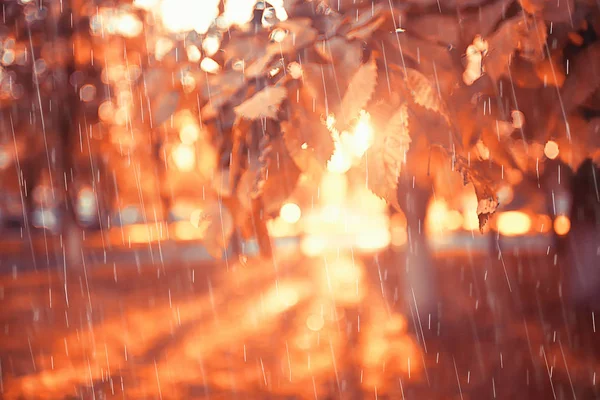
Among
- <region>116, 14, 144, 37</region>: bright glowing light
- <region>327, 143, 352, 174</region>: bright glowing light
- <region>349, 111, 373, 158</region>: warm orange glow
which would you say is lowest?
<region>327, 143, 352, 174</region>: bright glowing light

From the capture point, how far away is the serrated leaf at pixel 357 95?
64.1 inches

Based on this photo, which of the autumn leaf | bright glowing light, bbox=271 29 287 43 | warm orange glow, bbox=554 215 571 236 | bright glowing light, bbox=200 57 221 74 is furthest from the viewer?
warm orange glow, bbox=554 215 571 236

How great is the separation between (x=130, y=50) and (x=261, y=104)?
2052 mm

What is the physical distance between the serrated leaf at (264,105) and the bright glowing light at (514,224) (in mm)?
14543

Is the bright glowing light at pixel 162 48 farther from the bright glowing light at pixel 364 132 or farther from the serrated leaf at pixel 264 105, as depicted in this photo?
the bright glowing light at pixel 364 132

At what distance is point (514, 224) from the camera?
19.2 m

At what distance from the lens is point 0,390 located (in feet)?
17.7

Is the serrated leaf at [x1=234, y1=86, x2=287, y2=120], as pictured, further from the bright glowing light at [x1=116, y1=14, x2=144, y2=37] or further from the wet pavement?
the bright glowing light at [x1=116, y1=14, x2=144, y2=37]

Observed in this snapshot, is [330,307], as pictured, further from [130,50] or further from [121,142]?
[130,50]

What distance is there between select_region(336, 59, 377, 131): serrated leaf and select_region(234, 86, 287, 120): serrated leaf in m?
0.19

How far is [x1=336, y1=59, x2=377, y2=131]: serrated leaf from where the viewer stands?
163 centimetres

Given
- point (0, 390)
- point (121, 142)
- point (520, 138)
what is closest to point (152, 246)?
point (121, 142)

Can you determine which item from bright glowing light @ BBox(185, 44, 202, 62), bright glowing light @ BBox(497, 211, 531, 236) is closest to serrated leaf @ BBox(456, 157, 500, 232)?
bright glowing light @ BBox(185, 44, 202, 62)

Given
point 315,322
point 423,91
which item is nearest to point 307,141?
point 423,91
